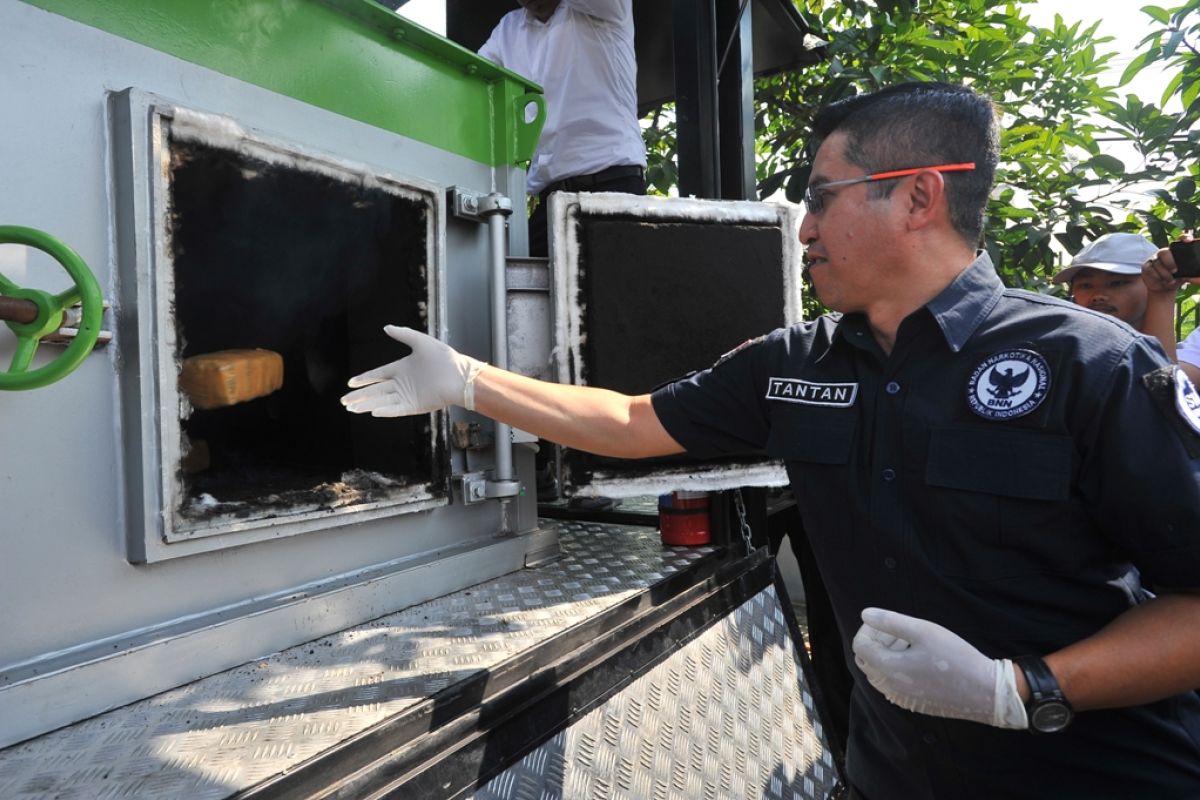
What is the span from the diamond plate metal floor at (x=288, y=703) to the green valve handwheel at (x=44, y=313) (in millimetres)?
611

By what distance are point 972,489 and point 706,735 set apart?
3.22ft

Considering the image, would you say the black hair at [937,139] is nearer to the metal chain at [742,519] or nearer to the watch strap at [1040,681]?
the watch strap at [1040,681]

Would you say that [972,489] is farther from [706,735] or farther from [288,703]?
[288,703]

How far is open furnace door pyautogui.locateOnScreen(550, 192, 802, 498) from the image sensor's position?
2393 millimetres

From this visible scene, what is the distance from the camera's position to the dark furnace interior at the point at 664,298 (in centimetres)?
244

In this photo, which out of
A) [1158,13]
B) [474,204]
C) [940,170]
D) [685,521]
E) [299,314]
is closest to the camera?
[940,170]

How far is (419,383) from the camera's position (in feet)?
6.08

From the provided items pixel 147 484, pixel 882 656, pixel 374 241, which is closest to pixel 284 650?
pixel 147 484

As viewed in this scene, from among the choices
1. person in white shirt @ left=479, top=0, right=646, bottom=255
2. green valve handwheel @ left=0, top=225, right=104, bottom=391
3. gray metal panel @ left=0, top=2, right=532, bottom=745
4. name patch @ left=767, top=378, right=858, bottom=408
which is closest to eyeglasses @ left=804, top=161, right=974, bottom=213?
name patch @ left=767, top=378, right=858, bottom=408

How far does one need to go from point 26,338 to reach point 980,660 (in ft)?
5.34

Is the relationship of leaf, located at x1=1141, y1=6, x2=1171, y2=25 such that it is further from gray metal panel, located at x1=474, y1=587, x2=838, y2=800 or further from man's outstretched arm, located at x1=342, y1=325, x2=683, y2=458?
man's outstretched arm, located at x1=342, y1=325, x2=683, y2=458

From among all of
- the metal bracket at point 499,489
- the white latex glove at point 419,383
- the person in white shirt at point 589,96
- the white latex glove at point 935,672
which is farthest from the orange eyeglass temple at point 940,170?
the person in white shirt at point 589,96

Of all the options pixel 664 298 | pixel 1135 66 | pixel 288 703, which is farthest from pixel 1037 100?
pixel 288 703

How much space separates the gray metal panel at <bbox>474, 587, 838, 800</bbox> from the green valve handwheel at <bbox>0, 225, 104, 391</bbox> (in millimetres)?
980
